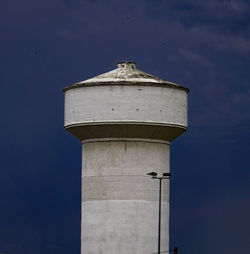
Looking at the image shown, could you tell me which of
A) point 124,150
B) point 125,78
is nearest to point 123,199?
point 124,150

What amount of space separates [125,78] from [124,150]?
→ 4.57 meters

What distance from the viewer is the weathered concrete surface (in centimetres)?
6121

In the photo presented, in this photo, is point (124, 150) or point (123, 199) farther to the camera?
point (124, 150)

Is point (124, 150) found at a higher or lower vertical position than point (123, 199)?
higher

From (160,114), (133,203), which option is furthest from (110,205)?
(160,114)

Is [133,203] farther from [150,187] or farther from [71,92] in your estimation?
[71,92]

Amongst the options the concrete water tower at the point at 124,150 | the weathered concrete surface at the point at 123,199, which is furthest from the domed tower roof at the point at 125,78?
the weathered concrete surface at the point at 123,199

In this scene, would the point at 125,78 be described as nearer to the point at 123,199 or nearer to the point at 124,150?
the point at 124,150

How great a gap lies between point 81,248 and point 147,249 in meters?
4.58

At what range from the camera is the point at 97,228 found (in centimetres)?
6188

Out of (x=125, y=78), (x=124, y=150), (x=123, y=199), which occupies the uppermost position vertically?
(x=125, y=78)

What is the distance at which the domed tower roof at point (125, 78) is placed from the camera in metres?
61.0

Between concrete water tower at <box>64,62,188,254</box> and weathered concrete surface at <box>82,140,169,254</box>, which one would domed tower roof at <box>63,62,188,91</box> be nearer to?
concrete water tower at <box>64,62,188,254</box>

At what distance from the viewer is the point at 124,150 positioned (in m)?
61.6
